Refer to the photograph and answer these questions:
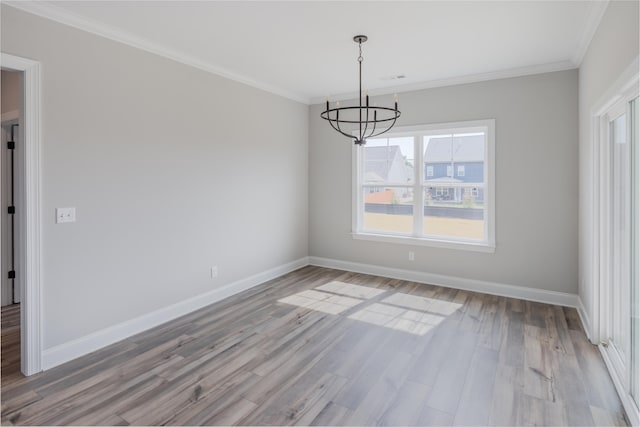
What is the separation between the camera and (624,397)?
225 cm

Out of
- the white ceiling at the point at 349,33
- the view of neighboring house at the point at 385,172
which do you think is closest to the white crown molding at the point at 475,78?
the white ceiling at the point at 349,33

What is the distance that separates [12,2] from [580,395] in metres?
4.77

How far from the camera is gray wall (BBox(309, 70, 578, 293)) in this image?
13.2ft

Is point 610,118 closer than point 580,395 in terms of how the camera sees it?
No

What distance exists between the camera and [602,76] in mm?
2717

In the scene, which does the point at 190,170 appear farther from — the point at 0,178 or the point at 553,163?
the point at 553,163

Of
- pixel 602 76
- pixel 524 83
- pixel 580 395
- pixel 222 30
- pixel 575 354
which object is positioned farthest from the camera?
pixel 524 83

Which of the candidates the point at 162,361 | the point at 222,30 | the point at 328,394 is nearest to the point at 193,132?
the point at 222,30

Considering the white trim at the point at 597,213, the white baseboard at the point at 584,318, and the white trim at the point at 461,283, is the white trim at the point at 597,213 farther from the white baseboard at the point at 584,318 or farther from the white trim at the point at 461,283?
the white trim at the point at 461,283

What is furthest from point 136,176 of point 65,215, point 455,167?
point 455,167

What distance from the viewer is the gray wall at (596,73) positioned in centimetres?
205

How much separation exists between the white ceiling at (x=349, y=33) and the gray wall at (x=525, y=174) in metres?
0.27

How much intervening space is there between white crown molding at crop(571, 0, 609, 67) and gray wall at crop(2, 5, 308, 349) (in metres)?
3.58

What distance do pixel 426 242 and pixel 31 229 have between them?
14.2ft
